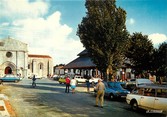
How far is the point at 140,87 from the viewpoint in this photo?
56.0 ft

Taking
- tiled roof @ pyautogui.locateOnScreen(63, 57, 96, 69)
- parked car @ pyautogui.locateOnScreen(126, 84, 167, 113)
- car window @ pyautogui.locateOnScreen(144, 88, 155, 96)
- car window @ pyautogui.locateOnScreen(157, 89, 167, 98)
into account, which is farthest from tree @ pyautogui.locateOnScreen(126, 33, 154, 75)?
car window @ pyautogui.locateOnScreen(157, 89, 167, 98)

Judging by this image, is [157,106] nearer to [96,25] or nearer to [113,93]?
[113,93]

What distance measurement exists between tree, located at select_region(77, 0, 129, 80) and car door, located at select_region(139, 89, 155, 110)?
60.8 ft

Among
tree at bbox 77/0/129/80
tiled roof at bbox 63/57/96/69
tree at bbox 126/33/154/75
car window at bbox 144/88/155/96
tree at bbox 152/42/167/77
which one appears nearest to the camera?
car window at bbox 144/88/155/96

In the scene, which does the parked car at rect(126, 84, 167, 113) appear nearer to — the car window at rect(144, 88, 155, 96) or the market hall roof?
the car window at rect(144, 88, 155, 96)

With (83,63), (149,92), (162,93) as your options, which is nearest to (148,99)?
(149,92)

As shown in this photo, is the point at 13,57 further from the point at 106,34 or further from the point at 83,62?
the point at 106,34

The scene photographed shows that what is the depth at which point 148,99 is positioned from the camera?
52.2ft

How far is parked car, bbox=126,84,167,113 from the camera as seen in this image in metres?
15.0

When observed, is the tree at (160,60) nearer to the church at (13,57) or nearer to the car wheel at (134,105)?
the car wheel at (134,105)

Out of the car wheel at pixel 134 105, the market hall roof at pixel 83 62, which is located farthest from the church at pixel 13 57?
the car wheel at pixel 134 105

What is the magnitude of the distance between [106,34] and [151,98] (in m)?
20.5

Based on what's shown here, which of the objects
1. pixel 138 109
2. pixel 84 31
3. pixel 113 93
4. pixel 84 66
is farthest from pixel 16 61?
pixel 138 109

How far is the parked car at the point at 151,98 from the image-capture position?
15.0 meters
